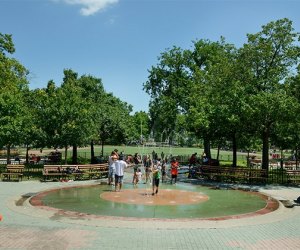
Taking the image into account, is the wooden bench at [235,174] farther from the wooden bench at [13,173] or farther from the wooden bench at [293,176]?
the wooden bench at [13,173]

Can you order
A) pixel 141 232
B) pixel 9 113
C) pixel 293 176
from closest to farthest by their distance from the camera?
pixel 141 232 → pixel 293 176 → pixel 9 113

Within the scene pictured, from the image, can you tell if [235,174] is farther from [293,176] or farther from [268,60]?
[268,60]

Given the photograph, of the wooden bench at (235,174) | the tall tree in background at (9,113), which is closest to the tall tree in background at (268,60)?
the wooden bench at (235,174)

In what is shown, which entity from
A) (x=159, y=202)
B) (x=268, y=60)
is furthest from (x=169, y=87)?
(x=159, y=202)

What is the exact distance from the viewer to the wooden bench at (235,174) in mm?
25844

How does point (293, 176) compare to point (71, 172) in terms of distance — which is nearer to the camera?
point (293, 176)

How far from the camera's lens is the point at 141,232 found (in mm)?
12242

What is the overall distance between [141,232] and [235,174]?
15189 mm

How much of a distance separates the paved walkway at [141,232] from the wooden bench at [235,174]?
10048mm

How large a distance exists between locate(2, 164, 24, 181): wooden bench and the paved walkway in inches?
408

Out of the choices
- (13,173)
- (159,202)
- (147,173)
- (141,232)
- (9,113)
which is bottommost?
(141,232)

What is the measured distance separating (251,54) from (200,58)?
19.5m

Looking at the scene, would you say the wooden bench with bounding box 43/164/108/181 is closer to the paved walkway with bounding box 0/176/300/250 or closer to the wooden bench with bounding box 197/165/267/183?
the wooden bench with bounding box 197/165/267/183

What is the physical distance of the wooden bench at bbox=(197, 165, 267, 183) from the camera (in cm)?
2584
